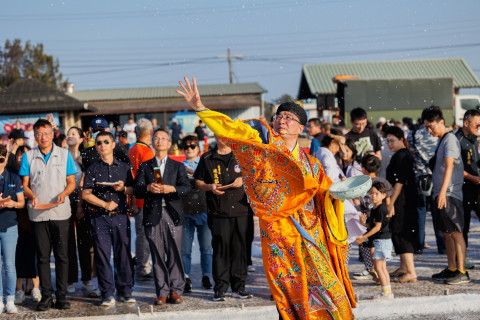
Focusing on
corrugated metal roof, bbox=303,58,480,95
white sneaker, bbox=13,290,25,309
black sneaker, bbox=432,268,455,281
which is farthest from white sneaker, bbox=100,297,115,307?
corrugated metal roof, bbox=303,58,480,95

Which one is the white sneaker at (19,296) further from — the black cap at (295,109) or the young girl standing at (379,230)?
the black cap at (295,109)

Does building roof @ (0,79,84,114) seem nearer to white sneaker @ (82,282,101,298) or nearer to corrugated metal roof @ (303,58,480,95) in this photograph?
corrugated metal roof @ (303,58,480,95)

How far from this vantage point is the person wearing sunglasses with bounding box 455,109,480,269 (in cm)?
766

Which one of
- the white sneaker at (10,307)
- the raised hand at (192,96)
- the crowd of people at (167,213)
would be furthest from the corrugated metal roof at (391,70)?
the raised hand at (192,96)

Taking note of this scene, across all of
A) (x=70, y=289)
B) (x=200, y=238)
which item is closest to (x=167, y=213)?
(x=200, y=238)

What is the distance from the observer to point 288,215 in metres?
4.73

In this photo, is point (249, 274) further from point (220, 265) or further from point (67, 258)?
point (67, 258)

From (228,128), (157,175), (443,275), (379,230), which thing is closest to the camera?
(228,128)

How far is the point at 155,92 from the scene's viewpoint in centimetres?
3950

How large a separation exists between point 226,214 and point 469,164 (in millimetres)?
3092

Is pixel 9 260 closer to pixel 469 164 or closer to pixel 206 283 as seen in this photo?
pixel 206 283

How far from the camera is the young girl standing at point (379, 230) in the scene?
265 inches

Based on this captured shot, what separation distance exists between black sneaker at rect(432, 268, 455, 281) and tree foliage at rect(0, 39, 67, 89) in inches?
1950

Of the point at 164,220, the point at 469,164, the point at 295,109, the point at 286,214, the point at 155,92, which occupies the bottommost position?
the point at 164,220
